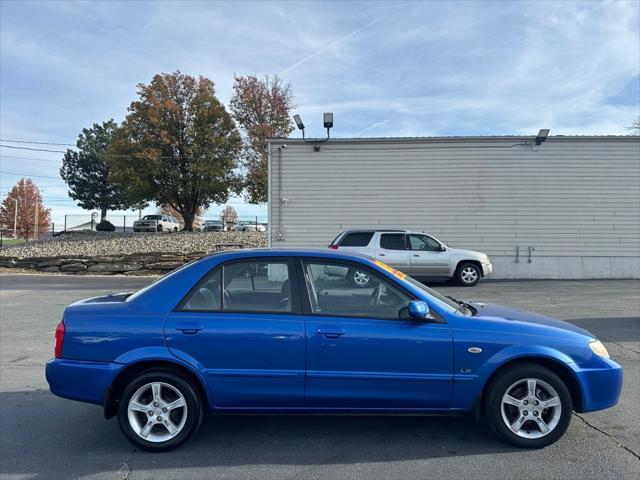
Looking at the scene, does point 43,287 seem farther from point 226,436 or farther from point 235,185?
point 235,185

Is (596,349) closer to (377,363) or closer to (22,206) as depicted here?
(377,363)

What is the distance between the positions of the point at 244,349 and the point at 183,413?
693 millimetres

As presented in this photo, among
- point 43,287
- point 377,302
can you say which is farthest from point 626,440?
point 43,287

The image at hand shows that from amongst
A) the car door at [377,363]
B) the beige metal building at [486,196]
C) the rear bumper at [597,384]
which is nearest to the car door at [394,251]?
the beige metal building at [486,196]

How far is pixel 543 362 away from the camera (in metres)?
3.80

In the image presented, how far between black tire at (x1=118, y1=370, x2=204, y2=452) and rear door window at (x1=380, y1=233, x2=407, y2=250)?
11251mm

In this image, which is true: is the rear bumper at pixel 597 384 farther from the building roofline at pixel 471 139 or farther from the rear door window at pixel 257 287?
the building roofline at pixel 471 139

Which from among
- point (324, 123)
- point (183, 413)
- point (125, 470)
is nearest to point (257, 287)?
point (183, 413)

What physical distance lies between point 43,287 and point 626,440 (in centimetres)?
1577

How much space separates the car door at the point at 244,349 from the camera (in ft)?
12.3

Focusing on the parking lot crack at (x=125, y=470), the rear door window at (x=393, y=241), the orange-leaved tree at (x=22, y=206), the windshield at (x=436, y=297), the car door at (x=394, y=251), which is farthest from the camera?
the orange-leaved tree at (x=22, y=206)

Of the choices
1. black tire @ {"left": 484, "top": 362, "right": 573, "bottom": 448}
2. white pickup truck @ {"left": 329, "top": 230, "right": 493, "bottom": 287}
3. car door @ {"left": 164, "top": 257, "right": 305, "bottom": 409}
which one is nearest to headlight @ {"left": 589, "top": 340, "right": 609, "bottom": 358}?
black tire @ {"left": 484, "top": 362, "right": 573, "bottom": 448}

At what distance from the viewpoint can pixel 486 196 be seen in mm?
17578

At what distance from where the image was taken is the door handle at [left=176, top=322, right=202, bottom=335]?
3.75 meters
